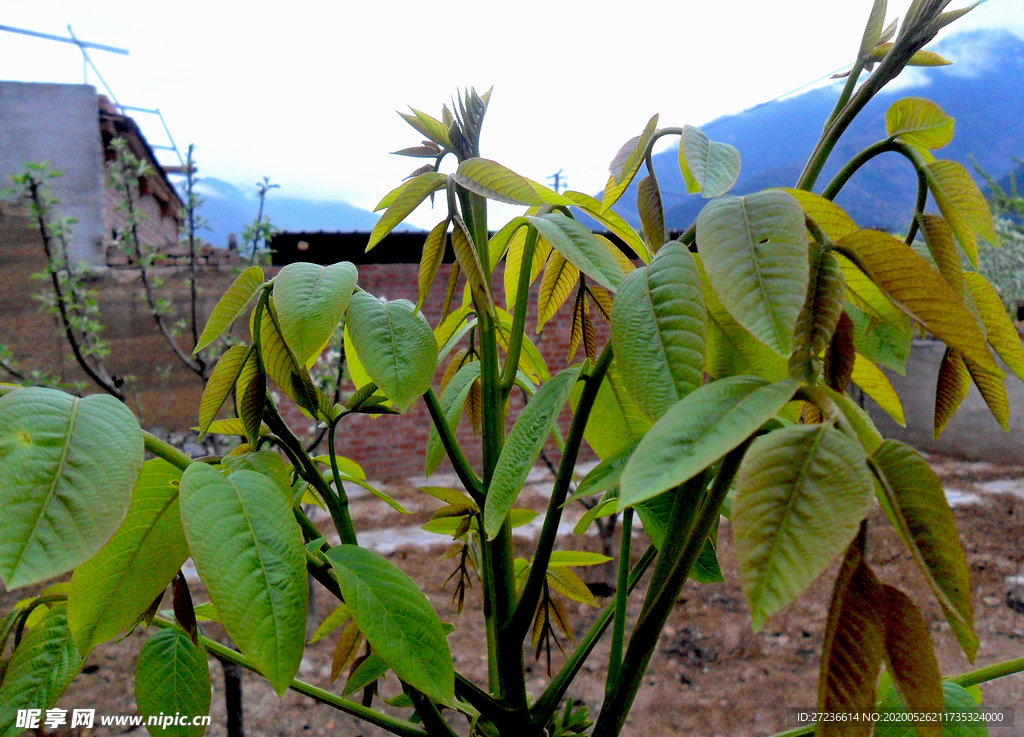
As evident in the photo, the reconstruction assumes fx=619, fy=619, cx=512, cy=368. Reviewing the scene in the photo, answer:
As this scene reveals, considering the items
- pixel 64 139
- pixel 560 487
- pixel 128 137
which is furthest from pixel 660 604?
pixel 128 137

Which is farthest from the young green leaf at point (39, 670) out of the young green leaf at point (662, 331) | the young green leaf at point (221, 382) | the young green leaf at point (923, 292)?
the young green leaf at point (923, 292)

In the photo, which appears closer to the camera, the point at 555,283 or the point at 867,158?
the point at 867,158

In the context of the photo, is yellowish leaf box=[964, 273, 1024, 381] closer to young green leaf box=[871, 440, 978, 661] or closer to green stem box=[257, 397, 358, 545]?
young green leaf box=[871, 440, 978, 661]

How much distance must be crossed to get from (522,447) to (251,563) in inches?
5.3

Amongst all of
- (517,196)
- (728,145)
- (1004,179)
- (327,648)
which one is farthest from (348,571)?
(1004,179)

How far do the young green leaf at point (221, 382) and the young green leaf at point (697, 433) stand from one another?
0.95ft

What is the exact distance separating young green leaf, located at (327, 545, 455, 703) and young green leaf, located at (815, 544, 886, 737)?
0.61ft

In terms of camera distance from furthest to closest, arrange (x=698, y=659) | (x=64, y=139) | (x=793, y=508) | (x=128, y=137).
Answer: (x=128, y=137) → (x=64, y=139) → (x=698, y=659) → (x=793, y=508)

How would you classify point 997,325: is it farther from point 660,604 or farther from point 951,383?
point 660,604

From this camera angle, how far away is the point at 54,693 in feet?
1.13

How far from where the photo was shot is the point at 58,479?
0.23m

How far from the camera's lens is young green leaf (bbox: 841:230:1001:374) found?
233mm

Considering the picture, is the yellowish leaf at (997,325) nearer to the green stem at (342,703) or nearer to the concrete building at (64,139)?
the green stem at (342,703)

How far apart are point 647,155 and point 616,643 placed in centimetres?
31
